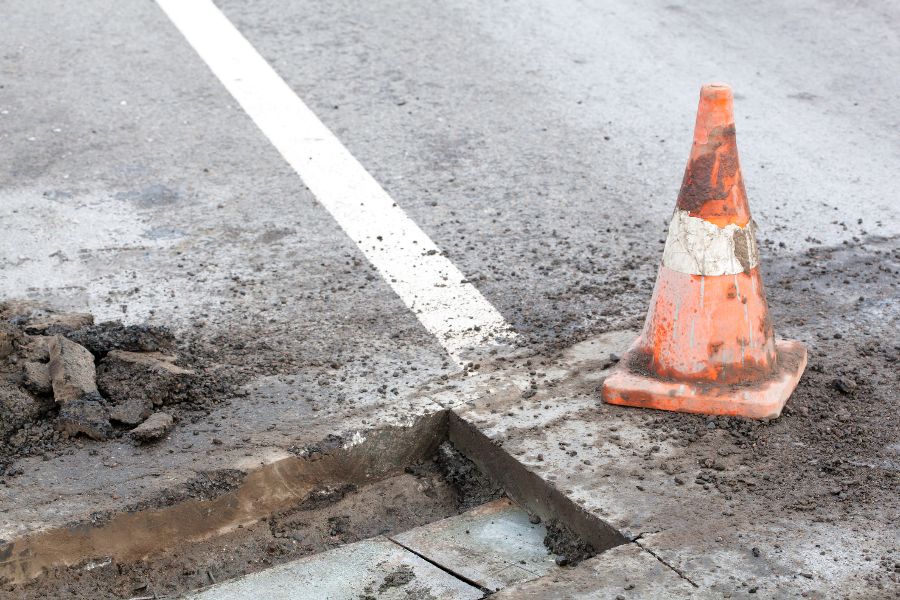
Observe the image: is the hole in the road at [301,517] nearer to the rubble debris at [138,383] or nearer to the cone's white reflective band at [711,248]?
the rubble debris at [138,383]

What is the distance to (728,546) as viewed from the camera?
3.06 metres

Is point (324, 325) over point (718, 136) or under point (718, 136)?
under

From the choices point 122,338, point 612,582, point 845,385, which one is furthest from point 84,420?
point 845,385

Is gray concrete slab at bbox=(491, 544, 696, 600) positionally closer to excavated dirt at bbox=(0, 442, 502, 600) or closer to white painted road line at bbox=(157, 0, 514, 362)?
excavated dirt at bbox=(0, 442, 502, 600)

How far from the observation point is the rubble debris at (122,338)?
4.08m

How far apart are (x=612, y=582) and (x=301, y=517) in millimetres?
1135

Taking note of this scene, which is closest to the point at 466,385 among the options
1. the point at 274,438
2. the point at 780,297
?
the point at 274,438

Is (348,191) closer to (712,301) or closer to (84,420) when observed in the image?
(84,420)

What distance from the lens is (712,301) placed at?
379 cm

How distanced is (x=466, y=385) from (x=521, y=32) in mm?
4541

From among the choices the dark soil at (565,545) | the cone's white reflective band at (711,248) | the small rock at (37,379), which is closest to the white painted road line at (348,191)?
the cone's white reflective band at (711,248)

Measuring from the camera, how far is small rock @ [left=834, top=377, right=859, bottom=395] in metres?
3.86

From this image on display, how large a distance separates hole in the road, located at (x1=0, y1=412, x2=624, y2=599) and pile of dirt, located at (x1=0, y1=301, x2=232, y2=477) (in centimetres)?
38

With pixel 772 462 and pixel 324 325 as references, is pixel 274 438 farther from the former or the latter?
pixel 772 462
